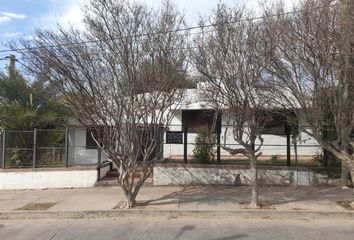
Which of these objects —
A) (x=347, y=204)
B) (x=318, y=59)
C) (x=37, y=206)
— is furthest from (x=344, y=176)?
(x=37, y=206)

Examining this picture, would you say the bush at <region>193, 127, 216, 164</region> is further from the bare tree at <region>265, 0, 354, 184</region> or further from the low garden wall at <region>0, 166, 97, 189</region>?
the bare tree at <region>265, 0, 354, 184</region>

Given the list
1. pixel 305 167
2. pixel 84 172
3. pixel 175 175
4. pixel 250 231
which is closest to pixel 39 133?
pixel 84 172

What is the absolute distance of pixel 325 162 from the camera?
16.5 metres

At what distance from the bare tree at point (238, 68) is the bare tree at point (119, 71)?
749mm

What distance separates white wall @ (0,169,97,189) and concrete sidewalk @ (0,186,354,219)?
517 millimetres

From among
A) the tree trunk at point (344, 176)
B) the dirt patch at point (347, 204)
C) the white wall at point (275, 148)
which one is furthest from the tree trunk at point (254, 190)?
the tree trunk at point (344, 176)

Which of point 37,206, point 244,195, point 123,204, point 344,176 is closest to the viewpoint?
point 123,204

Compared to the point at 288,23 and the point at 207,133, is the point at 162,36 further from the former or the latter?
the point at 207,133

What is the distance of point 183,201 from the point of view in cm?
1312

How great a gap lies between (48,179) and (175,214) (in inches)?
263

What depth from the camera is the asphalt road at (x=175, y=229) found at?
9.41 metres

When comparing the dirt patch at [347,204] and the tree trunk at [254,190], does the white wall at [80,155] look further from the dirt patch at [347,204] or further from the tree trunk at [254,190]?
the dirt patch at [347,204]

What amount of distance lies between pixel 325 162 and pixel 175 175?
5.06m

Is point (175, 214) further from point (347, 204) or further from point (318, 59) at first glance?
point (318, 59)
